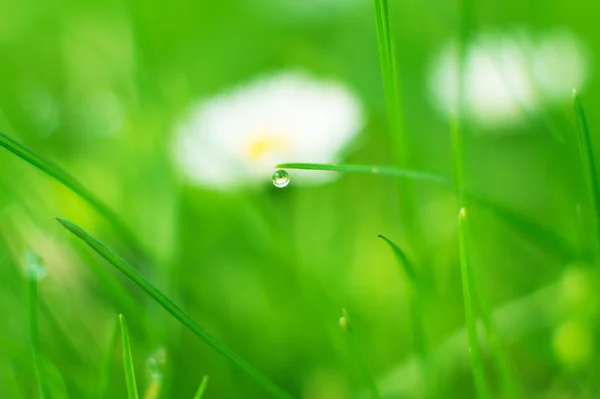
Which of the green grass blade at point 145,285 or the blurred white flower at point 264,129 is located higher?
the blurred white flower at point 264,129

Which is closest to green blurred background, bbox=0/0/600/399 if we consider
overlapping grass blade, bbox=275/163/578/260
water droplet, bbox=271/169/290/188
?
overlapping grass blade, bbox=275/163/578/260

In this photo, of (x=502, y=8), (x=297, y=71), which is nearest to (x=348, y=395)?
(x=297, y=71)

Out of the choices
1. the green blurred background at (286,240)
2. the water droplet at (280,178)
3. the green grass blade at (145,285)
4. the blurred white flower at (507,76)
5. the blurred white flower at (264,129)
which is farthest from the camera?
the blurred white flower at (507,76)

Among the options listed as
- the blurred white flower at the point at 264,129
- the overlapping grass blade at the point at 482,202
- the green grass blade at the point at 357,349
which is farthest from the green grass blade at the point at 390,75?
the blurred white flower at the point at 264,129

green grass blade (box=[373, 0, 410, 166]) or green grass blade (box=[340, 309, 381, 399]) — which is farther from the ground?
green grass blade (box=[373, 0, 410, 166])

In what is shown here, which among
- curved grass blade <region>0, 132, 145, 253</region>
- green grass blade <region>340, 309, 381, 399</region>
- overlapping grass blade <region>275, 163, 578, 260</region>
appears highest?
overlapping grass blade <region>275, 163, 578, 260</region>

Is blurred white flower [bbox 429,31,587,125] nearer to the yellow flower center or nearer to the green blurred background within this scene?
the green blurred background

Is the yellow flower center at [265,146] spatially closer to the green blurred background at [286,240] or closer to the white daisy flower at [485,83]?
the green blurred background at [286,240]
